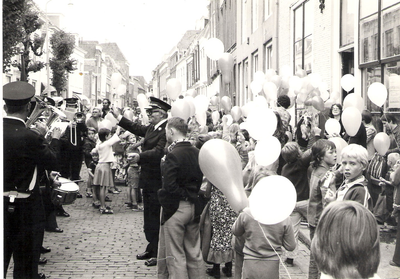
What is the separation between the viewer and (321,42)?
11469 mm

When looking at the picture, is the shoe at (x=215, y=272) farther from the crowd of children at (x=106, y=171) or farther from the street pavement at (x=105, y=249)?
the crowd of children at (x=106, y=171)

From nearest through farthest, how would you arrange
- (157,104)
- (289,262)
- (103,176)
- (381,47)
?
(289,262)
(157,104)
(381,47)
(103,176)

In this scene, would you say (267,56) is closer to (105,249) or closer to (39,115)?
(105,249)

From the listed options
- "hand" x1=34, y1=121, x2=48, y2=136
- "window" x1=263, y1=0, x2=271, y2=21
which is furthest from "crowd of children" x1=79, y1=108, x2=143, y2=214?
"window" x1=263, y1=0, x2=271, y2=21

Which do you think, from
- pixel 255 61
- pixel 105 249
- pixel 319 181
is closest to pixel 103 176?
pixel 105 249

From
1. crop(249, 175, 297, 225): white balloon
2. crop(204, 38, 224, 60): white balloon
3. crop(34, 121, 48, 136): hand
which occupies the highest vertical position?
crop(204, 38, 224, 60): white balloon

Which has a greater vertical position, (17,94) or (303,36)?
(303,36)

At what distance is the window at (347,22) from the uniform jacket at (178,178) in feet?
20.2

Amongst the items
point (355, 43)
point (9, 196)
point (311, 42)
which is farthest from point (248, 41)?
point (9, 196)

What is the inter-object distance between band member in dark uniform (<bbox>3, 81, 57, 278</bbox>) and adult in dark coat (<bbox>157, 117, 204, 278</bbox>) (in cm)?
111

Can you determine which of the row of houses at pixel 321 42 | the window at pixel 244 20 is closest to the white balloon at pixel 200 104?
the row of houses at pixel 321 42

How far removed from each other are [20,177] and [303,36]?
33.4 ft

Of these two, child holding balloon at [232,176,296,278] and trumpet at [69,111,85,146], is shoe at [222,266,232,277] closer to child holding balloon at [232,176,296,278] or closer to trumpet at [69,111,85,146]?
child holding balloon at [232,176,296,278]

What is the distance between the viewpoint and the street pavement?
18.7 ft
